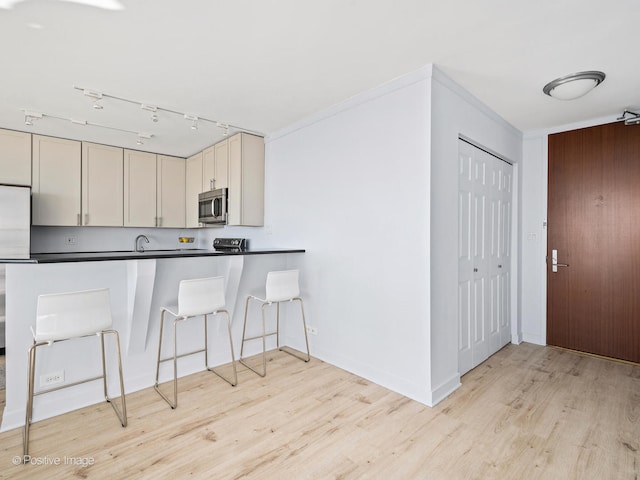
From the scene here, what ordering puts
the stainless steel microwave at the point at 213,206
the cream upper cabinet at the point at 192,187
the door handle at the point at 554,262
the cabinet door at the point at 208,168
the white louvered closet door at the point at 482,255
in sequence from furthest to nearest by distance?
the cream upper cabinet at the point at 192,187
the cabinet door at the point at 208,168
the stainless steel microwave at the point at 213,206
the door handle at the point at 554,262
the white louvered closet door at the point at 482,255

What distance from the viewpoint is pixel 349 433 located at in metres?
2.13

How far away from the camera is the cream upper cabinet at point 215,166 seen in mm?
4266

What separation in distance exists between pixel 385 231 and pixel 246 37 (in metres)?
1.71

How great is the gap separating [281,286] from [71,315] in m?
1.62

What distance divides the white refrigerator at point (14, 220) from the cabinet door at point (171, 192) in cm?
156

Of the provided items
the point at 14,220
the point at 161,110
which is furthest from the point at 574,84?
the point at 14,220

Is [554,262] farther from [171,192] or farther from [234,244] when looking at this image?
[171,192]

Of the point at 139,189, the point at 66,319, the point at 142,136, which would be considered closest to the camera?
the point at 66,319

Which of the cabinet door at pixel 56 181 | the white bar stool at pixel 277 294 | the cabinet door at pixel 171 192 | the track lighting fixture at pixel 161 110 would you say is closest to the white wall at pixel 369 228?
the white bar stool at pixel 277 294

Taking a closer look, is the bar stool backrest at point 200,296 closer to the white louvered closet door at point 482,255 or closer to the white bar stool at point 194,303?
the white bar stool at point 194,303

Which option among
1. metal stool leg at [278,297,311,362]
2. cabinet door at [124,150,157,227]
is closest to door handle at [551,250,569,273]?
metal stool leg at [278,297,311,362]

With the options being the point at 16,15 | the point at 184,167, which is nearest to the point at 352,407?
the point at 16,15

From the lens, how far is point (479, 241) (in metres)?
3.23

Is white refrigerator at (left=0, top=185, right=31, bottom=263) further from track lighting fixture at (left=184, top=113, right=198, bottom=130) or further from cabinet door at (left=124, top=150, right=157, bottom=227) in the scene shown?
track lighting fixture at (left=184, top=113, right=198, bottom=130)
